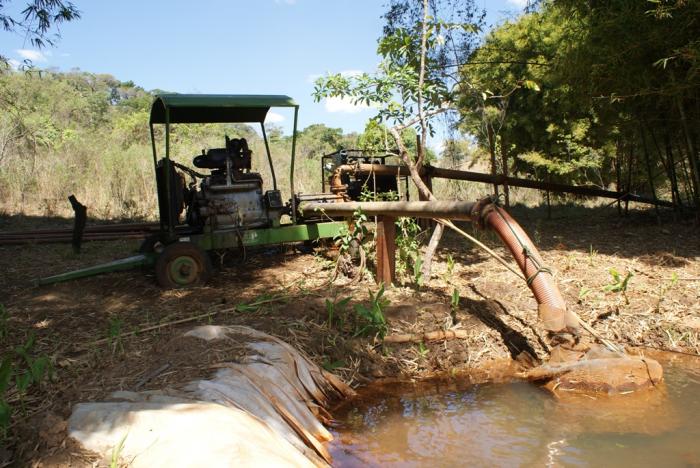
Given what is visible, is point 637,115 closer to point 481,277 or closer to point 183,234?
point 481,277

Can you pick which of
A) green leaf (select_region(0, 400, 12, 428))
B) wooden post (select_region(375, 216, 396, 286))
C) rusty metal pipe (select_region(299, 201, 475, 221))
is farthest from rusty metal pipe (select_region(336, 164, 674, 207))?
green leaf (select_region(0, 400, 12, 428))

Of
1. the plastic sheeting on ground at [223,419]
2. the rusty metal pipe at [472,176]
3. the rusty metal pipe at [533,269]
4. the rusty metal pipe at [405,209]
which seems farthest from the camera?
the rusty metal pipe at [472,176]

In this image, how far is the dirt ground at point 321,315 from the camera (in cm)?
325

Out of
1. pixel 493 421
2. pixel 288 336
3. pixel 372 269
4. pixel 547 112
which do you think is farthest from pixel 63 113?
pixel 493 421

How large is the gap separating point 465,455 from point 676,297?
3101 mm

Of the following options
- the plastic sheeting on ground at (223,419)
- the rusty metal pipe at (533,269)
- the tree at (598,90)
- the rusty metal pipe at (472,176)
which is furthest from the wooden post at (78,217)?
the tree at (598,90)

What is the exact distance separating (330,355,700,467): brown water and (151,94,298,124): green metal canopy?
10.3 ft

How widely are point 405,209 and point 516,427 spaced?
2.17m

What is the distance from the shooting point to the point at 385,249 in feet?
17.8

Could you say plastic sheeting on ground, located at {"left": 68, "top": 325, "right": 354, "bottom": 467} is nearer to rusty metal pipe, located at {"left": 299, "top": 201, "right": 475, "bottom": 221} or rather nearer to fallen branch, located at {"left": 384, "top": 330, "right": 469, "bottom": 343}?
fallen branch, located at {"left": 384, "top": 330, "right": 469, "bottom": 343}

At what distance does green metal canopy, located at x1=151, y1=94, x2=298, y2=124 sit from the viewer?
5430 mm

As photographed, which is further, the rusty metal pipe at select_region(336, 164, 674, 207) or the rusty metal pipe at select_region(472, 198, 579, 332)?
the rusty metal pipe at select_region(336, 164, 674, 207)

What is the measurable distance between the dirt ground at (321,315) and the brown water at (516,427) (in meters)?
0.39

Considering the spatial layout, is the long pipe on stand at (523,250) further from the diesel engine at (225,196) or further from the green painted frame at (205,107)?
the diesel engine at (225,196)
